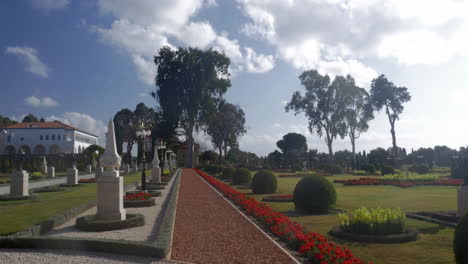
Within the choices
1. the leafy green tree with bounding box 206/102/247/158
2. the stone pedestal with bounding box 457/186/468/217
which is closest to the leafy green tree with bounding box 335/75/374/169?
the leafy green tree with bounding box 206/102/247/158

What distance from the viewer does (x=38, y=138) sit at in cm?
7512

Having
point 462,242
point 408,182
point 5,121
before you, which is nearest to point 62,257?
point 462,242

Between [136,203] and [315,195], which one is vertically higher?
[315,195]

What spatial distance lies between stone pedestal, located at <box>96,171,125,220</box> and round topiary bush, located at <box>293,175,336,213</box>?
559 cm

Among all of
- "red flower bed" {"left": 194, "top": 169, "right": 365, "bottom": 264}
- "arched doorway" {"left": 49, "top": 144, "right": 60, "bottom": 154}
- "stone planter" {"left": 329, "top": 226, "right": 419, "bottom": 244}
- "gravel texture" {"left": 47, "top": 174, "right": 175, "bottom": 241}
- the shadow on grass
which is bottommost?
the shadow on grass

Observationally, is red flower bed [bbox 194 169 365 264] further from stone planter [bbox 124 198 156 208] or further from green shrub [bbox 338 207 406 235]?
stone planter [bbox 124 198 156 208]

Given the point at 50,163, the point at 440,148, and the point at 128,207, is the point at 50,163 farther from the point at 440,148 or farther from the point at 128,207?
the point at 440,148

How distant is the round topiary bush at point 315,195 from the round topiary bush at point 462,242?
6.89 m

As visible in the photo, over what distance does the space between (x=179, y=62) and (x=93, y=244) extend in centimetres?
3949

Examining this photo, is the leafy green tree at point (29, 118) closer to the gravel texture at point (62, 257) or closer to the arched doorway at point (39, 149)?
the arched doorway at point (39, 149)

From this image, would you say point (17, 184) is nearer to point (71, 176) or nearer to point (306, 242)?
point (71, 176)

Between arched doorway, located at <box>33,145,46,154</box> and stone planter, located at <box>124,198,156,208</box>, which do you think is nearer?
stone planter, located at <box>124,198,156,208</box>

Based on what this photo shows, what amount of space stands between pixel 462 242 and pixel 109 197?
7793 mm

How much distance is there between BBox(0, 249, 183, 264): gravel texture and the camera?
20.2ft
